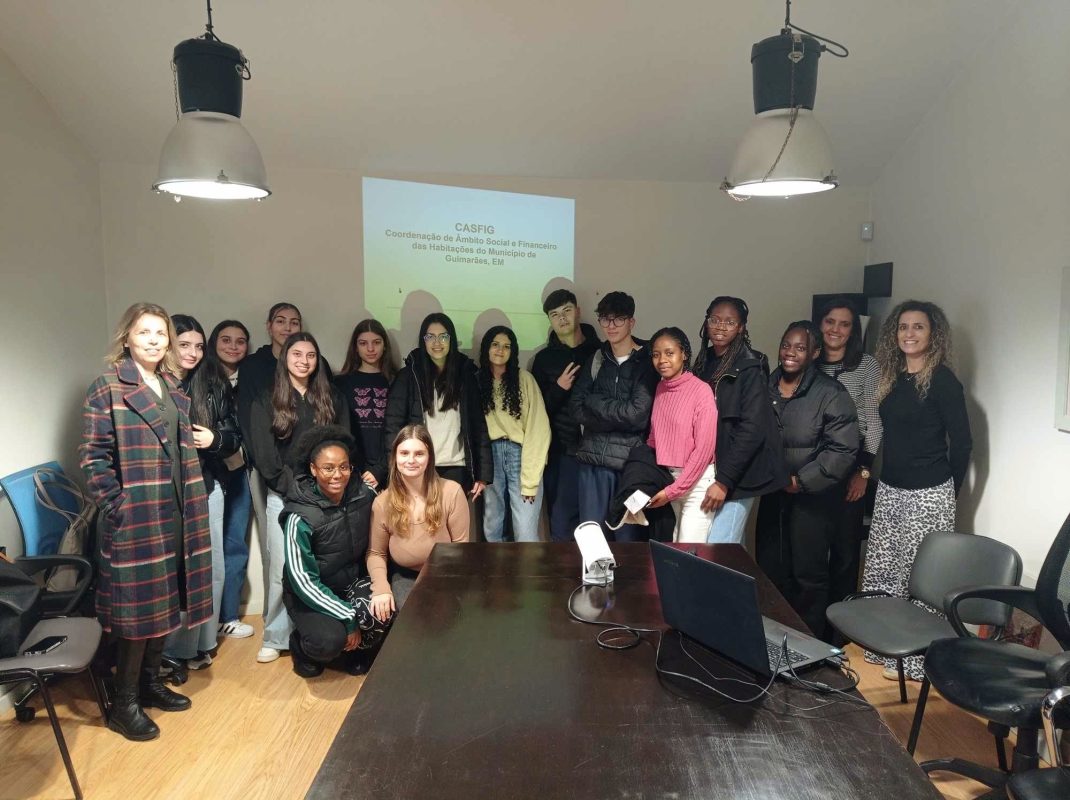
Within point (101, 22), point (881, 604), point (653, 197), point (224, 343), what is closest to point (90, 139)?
point (101, 22)

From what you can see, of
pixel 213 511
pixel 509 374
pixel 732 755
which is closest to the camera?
pixel 732 755

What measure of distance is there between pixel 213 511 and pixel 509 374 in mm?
1480

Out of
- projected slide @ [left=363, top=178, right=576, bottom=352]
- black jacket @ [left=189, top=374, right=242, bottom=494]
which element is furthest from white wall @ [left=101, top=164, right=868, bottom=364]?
black jacket @ [left=189, top=374, right=242, bottom=494]

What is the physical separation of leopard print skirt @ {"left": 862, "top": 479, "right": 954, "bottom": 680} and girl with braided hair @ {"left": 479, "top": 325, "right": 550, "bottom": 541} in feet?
4.95

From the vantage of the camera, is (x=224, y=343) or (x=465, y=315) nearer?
(x=224, y=343)

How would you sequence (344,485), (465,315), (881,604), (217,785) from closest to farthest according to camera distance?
(217,785) → (881,604) → (344,485) → (465,315)

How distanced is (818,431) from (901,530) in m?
0.51

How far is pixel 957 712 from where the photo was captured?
2729 millimetres

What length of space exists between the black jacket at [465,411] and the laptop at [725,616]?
5.70 ft

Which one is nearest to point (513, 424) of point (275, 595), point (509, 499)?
point (509, 499)

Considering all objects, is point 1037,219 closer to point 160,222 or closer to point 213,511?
point 213,511

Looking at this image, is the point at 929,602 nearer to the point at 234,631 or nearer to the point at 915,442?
the point at 915,442

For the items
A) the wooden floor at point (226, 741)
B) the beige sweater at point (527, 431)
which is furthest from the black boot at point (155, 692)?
the beige sweater at point (527, 431)

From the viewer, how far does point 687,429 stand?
2965 millimetres
